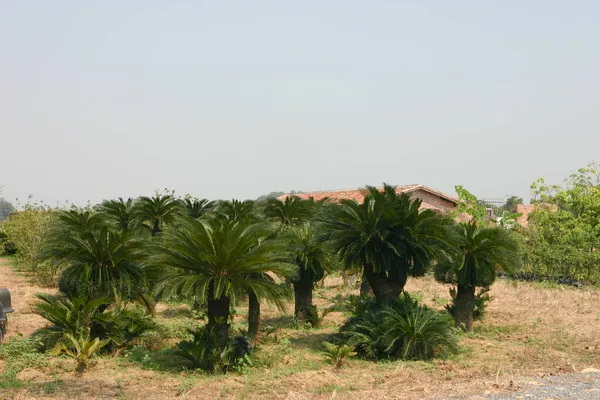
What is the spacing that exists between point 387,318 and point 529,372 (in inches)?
117

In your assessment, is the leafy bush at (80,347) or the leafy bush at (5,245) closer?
the leafy bush at (80,347)

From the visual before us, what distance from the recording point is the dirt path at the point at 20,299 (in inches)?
566

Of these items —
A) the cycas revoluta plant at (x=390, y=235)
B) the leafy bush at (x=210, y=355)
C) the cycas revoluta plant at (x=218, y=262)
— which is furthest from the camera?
A: the cycas revoluta plant at (x=390, y=235)

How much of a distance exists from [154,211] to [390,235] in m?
11.4

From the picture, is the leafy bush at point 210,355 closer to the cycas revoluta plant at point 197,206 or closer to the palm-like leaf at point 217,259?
the palm-like leaf at point 217,259

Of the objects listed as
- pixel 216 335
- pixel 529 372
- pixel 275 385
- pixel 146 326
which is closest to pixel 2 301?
pixel 146 326

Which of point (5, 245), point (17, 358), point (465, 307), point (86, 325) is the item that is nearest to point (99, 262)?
point (86, 325)

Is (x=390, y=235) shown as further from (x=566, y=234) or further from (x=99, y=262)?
(x=566, y=234)

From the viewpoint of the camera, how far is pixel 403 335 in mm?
11648

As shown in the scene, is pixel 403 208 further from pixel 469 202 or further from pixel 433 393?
pixel 469 202

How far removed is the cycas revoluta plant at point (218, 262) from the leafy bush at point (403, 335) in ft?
7.34

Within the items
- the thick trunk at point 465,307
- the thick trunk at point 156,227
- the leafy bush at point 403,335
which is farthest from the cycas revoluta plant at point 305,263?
the thick trunk at point 156,227

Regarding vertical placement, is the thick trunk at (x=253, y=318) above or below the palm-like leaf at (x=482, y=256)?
below

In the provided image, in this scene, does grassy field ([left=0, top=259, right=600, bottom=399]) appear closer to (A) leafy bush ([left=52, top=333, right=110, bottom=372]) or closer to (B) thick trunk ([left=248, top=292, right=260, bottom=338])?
(A) leafy bush ([left=52, top=333, right=110, bottom=372])
